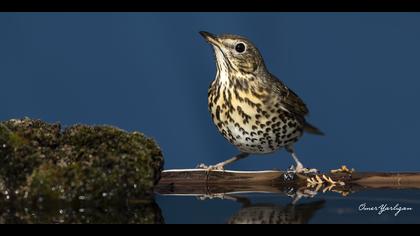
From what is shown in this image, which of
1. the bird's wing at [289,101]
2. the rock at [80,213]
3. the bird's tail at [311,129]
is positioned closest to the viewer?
the rock at [80,213]

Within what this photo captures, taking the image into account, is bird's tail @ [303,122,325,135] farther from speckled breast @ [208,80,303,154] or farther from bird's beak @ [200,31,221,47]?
bird's beak @ [200,31,221,47]

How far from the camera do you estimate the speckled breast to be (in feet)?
11.3

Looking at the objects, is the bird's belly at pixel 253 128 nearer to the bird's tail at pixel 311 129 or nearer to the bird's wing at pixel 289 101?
the bird's wing at pixel 289 101

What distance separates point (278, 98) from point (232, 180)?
22.5 inches

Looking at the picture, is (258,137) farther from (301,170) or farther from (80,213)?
(80,213)

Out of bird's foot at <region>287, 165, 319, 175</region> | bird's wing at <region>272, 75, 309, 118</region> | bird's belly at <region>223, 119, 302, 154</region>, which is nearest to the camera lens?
bird's foot at <region>287, 165, 319, 175</region>

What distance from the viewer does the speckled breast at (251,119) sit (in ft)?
11.3

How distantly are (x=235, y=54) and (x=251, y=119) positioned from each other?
30cm

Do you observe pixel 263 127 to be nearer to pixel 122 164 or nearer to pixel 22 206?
pixel 122 164

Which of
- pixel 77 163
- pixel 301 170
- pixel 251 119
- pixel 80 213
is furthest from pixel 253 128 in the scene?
pixel 80 213

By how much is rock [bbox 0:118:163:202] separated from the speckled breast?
742 millimetres

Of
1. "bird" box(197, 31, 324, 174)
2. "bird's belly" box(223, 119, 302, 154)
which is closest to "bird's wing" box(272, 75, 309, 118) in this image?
"bird" box(197, 31, 324, 174)

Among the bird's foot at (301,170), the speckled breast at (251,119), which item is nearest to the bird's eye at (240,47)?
the speckled breast at (251,119)
